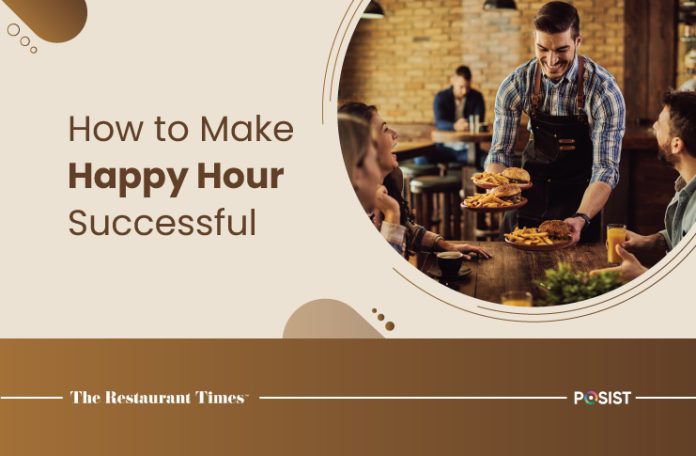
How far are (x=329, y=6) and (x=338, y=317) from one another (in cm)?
104

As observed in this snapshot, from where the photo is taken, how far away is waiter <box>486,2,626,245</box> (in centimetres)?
395

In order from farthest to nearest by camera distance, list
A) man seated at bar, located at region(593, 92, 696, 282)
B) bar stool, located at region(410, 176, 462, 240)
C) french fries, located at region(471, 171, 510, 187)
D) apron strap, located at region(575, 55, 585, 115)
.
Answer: bar stool, located at region(410, 176, 462, 240)
apron strap, located at region(575, 55, 585, 115)
french fries, located at region(471, 171, 510, 187)
man seated at bar, located at region(593, 92, 696, 282)

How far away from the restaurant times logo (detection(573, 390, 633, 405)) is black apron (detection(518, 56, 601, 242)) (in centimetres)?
147

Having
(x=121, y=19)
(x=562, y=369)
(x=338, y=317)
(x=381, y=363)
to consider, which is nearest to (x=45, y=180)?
(x=121, y=19)

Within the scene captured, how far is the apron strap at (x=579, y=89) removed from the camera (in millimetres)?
4211

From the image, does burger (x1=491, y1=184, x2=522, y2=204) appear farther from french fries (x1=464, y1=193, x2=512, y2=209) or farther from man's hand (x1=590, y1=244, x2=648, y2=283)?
man's hand (x1=590, y1=244, x2=648, y2=283)

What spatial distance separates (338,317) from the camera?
123 inches

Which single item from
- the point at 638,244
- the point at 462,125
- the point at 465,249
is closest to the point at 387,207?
the point at 465,249

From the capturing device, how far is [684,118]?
11.8 ft

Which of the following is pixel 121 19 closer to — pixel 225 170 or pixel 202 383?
pixel 225 170

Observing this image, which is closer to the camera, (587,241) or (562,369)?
(562,369)

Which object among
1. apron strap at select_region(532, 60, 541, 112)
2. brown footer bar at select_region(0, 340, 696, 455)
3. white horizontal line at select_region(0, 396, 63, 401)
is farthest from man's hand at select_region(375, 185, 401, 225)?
white horizontal line at select_region(0, 396, 63, 401)

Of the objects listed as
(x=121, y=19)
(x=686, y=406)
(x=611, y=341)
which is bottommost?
(x=686, y=406)

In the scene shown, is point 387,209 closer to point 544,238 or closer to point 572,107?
point 544,238
